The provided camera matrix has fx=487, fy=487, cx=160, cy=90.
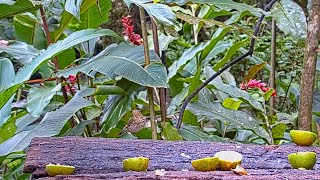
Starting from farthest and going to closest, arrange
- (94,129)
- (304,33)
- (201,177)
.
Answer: (94,129), (304,33), (201,177)

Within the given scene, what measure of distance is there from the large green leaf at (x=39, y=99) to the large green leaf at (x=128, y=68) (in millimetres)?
84

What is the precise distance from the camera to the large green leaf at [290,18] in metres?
1.07

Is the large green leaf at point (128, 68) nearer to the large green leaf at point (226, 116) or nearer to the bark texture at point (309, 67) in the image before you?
the large green leaf at point (226, 116)

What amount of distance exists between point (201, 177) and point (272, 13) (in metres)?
0.70

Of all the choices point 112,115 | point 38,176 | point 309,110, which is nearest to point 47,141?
point 38,176

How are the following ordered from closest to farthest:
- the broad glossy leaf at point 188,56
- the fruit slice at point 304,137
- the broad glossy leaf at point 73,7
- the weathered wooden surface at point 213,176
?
the weathered wooden surface at point 213,176 → the fruit slice at point 304,137 → the broad glossy leaf at point 73,7 → the broad glossy leaf at point 188,56

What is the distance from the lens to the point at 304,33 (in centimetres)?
108

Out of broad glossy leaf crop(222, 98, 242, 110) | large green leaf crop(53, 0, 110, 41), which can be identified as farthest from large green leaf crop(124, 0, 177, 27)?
broad glossy leaf crop(222, 98, 242, 110)

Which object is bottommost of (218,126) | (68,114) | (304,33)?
(218,126)

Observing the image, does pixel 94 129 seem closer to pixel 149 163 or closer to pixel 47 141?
pixel 47 141

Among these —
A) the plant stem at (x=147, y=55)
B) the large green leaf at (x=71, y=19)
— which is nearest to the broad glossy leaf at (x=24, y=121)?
the large green leaf at (x=71, y=19)

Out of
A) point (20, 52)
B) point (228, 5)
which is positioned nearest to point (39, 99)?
point (20, 52)

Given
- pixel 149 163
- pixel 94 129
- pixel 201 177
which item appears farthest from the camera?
pixel 94 129

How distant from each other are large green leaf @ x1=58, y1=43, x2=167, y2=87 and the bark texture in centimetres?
29
